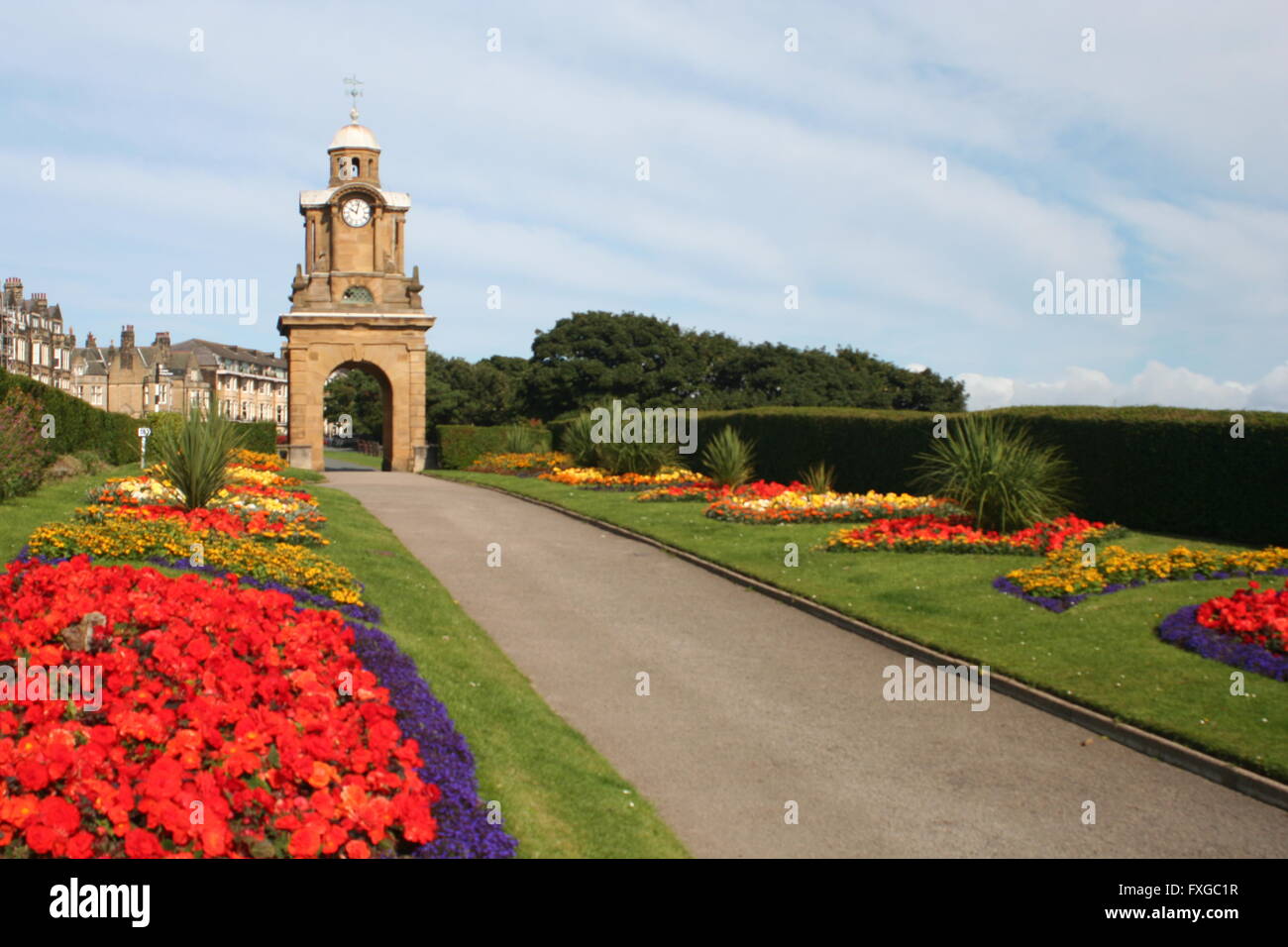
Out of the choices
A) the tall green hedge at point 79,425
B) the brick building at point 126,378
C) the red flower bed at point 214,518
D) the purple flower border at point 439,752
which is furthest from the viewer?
the brick building at point 126,378

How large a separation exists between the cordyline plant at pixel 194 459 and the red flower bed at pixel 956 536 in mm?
9701

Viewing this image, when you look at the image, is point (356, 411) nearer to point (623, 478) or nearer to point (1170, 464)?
point (623, 478)

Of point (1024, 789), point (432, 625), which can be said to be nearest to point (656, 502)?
point (432, 625)

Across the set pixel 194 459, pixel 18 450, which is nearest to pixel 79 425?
pixel 18 450

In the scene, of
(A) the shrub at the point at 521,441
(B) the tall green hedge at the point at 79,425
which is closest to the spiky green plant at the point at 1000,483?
(B) the tall green hedge at the point at 79,425

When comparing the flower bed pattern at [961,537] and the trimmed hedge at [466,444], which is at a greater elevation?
the trimmed hedge at [466,444]

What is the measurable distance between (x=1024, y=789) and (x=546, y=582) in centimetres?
862

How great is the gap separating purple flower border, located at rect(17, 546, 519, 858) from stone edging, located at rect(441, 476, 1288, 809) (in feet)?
17.4

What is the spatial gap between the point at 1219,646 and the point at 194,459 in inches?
542

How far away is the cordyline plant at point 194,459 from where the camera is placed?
15891 millimetres

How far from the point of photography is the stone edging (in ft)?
24.7

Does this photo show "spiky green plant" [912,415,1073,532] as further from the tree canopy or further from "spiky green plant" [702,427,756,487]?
the tree canopy

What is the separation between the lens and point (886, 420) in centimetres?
2388

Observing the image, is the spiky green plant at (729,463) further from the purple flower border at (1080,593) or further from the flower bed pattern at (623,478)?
the purple flower border at (1080,593)
